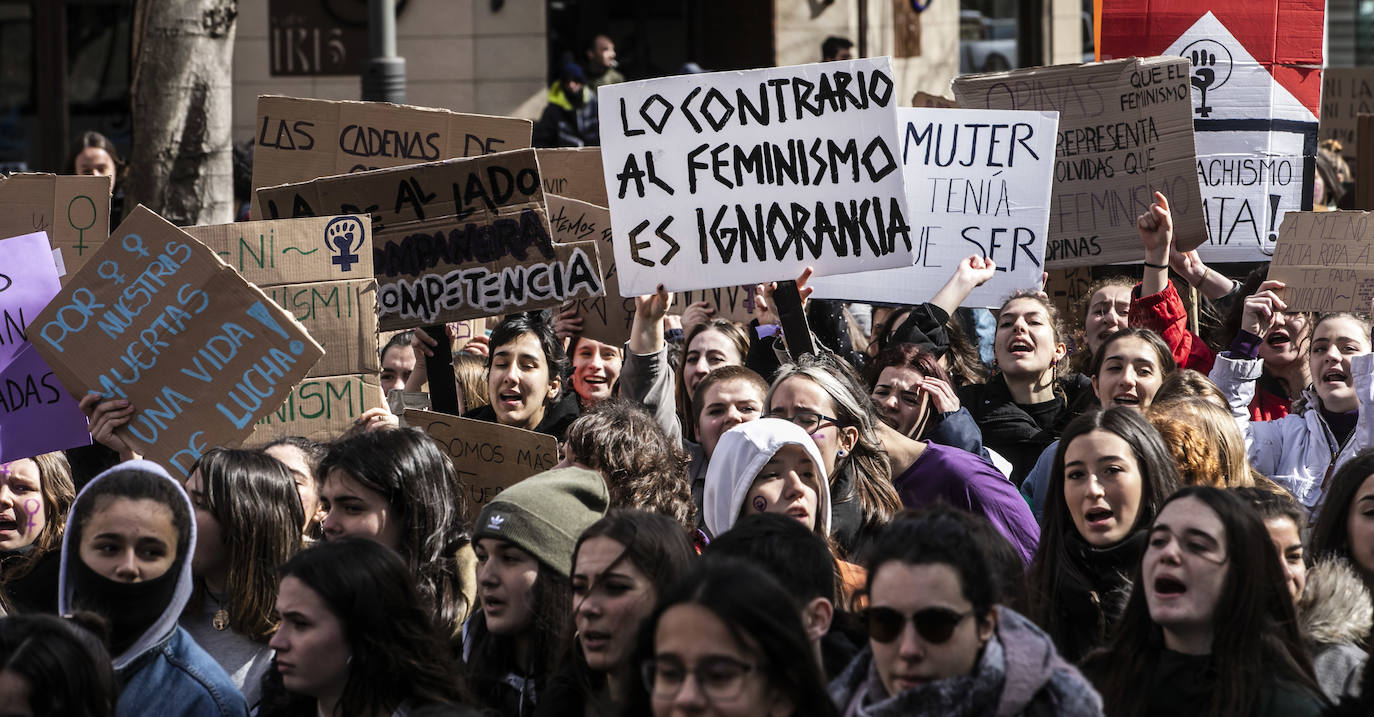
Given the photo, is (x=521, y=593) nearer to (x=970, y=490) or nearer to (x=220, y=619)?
(x=220, y=619)

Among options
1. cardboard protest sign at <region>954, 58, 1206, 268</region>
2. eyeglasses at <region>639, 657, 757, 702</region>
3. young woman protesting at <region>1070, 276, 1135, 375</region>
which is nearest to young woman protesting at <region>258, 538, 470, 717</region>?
eyeglasses at <region>639, 657, 757, 702</region>

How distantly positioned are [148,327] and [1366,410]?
3.68 meters

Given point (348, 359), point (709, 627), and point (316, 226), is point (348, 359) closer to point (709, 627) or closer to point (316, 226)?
point (316, 226)

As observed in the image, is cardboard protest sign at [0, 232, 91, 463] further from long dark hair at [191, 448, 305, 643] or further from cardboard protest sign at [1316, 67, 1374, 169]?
cardboard protest sign at [1316, 67, 1374, 169]

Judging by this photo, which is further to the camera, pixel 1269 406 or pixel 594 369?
pixel 594 369

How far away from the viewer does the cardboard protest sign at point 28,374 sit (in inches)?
194

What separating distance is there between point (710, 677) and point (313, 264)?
10.1 ft

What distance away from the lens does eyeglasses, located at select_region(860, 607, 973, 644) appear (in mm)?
2865

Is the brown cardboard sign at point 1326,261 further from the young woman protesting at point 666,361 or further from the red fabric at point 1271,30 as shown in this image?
the young woman protesting at point 666,361

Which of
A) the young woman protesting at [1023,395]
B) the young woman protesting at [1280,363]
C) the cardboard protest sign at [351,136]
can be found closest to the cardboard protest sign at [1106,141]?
the young woman protesting at [1280,363]

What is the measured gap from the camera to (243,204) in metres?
10.7

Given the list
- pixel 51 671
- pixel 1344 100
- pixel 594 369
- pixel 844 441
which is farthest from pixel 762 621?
pixel 1344 100

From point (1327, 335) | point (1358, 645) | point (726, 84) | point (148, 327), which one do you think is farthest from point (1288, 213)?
point (148, 327)

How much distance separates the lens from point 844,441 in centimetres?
462
